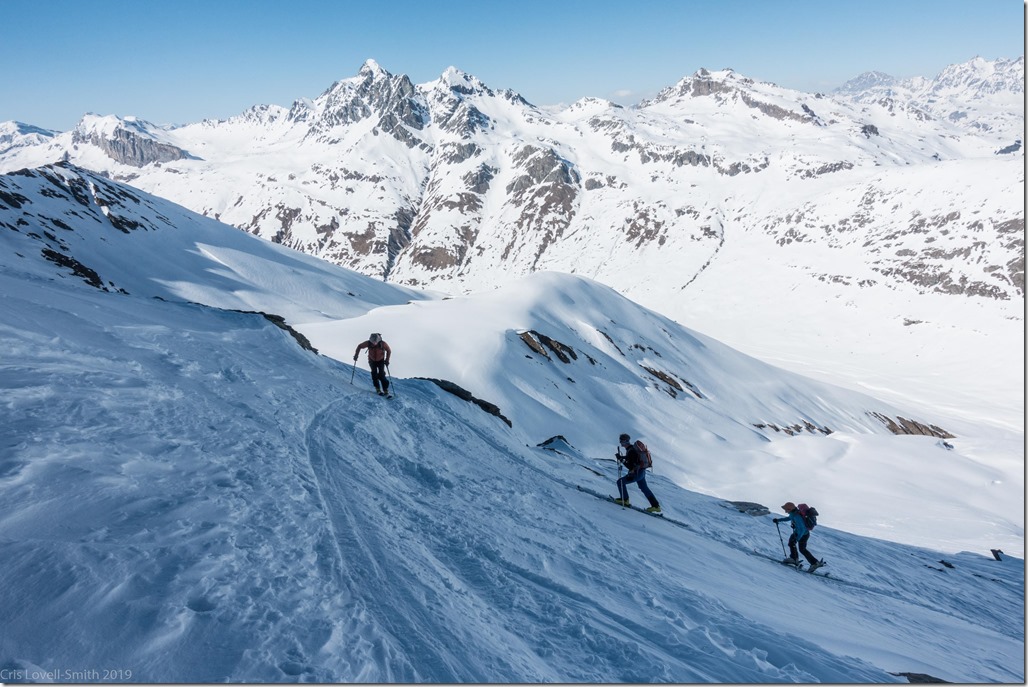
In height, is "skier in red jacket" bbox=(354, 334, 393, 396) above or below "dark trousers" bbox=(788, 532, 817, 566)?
above

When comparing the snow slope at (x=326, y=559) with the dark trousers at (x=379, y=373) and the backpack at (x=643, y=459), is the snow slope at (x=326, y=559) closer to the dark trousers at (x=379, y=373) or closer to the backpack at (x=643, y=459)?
the dark trousers at (x=379, y=373)

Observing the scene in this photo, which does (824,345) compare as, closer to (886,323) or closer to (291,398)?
(886,323)

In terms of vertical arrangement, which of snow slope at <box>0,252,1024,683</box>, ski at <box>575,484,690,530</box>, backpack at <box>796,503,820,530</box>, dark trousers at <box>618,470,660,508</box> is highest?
backpack at <box>796,503,820,530</box>

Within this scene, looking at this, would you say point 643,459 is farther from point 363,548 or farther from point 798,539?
point 363,548

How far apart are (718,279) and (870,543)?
174410 millimetres

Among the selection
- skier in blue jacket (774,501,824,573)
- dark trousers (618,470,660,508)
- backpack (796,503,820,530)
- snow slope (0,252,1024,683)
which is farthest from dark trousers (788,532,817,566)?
dark trousers (618,470,660,508)

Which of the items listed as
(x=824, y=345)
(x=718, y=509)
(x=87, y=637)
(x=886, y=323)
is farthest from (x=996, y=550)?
(x=886, y=323)

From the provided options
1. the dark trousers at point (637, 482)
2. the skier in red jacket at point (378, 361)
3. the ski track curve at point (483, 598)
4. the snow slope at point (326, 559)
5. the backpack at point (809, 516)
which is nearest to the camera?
the snow slope at point (326, 559)

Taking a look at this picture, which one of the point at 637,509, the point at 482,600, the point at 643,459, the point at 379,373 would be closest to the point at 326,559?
the point at 482,600

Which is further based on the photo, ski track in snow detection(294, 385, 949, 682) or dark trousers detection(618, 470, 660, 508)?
dark trousers detection(618, 470, 660, 508)

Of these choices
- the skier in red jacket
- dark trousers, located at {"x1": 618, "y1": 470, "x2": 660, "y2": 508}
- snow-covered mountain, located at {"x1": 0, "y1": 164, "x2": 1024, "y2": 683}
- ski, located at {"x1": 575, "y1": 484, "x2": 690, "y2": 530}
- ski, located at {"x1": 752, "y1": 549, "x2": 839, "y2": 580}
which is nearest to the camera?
snow-covered mountain, located at {"x1": 0, "y1": 164, "x2": 1024, "y2": 683}

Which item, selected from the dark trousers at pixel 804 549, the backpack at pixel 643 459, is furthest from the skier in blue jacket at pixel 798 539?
the backpack at pixel 643 459

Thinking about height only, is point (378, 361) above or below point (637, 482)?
above

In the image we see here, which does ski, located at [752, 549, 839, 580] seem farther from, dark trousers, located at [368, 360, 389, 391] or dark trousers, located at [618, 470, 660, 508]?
dark trousers, located at [368, 360, 389, 391]
